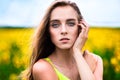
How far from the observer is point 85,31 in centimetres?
401

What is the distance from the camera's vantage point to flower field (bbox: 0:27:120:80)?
7.23m

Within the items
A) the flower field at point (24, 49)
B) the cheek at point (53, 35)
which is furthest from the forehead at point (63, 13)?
the flower field at point (24, 49)

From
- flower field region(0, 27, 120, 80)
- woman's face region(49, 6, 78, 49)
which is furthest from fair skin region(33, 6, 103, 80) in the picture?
flower field region(0, 27, 120, 80)

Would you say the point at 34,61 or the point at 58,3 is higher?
the point at 58,3

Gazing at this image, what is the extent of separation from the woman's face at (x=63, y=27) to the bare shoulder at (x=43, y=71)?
0.17 m

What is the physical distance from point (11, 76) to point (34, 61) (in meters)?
3.42

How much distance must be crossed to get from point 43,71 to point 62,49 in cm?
23

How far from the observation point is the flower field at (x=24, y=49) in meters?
7.23

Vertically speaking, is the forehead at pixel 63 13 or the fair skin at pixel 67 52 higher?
the forehead at pixel 63 13

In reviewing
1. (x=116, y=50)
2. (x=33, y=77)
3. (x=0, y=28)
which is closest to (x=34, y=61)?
(x=33, y=77)

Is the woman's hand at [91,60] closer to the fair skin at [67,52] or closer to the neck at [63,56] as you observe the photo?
the fair skin at [67,52]

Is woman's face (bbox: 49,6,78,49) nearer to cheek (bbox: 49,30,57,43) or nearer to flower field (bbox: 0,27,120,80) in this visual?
cheek (bbox: 49,30,57,43)

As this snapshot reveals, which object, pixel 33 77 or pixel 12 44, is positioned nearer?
pixel 33 77

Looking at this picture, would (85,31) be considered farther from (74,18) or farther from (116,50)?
(116,50)
